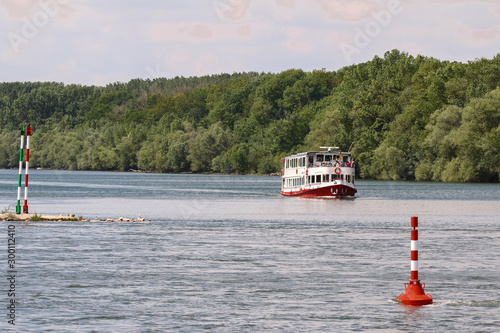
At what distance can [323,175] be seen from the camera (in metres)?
92.8

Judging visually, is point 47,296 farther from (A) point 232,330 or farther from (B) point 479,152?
(B) point 479,152

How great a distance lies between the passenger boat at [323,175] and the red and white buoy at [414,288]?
69.0 meters

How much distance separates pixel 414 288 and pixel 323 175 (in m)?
72.7

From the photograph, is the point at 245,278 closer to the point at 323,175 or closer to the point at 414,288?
the point at 414,288

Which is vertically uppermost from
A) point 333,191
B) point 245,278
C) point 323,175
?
point 323,175

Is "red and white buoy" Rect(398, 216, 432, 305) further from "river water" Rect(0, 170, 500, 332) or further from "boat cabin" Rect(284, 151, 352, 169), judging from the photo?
"boat cabin" Rect(284, 151, 352, 169)

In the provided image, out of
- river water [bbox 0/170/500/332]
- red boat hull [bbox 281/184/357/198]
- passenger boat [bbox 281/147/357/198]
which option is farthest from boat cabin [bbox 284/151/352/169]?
river water [bbox 0/170/500/332]

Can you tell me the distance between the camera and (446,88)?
14525 cm

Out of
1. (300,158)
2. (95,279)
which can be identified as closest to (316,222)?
(95,279)

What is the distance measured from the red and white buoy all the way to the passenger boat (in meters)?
69.0

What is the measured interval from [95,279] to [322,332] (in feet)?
30.0

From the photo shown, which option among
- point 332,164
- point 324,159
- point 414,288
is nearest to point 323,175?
point 332,164

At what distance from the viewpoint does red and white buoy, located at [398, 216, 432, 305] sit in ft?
65.7

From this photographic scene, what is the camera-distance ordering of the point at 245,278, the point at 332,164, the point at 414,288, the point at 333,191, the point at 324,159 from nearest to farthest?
1. the point at 414,288
2. the point at 245,278
3. the point at 333,191
4. the point at 332,164
5. the point at 324,159
